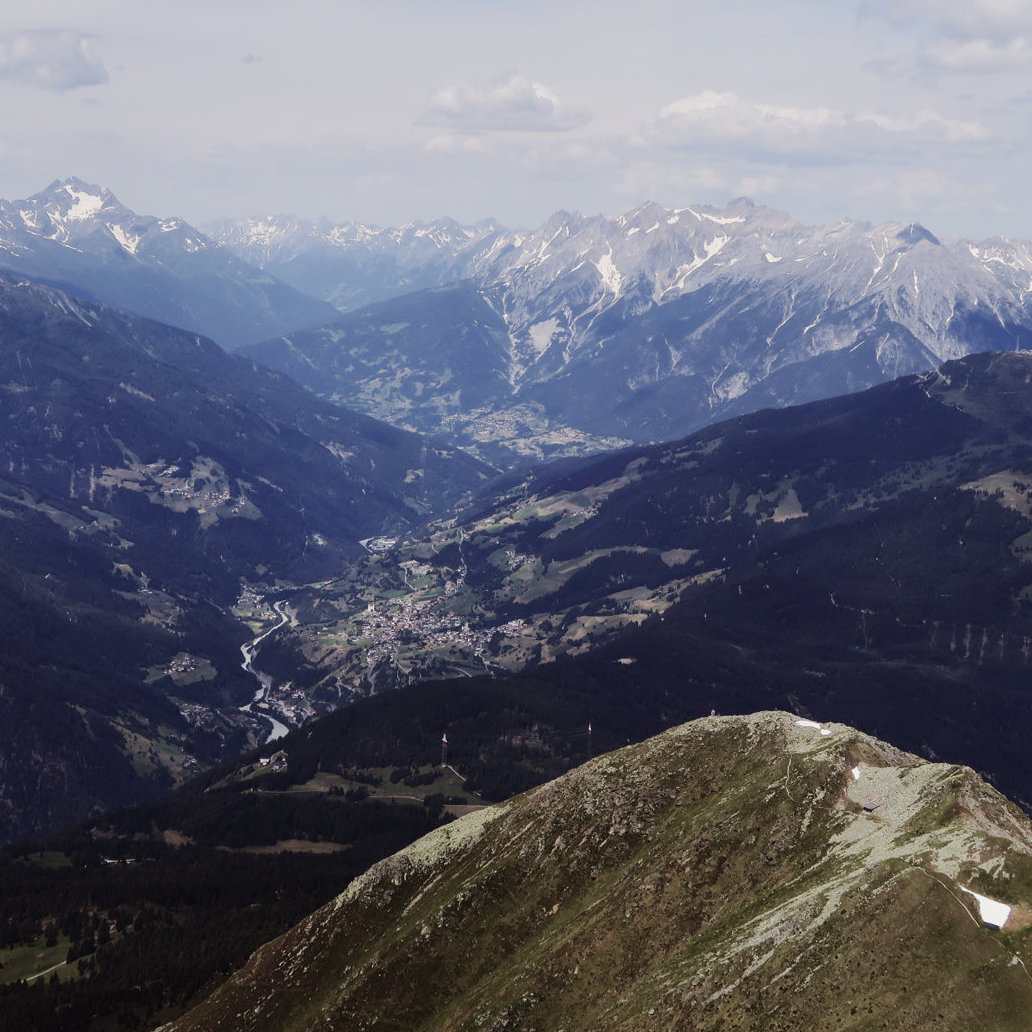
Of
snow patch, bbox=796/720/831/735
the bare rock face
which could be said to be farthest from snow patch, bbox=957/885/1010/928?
snow patch, bbox=796/720/831/735

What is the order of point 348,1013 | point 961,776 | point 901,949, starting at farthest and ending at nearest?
1. point 348,1013
2. point 961,776
3. point 901,949

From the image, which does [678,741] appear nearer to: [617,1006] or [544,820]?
[544,820]

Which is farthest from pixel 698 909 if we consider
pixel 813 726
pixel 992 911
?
pixel 813 726

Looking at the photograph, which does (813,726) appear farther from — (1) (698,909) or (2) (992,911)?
(2) (992,911)

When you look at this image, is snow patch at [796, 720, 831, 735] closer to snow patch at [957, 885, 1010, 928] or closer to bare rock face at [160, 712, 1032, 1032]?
bare rock face at [160, 712, 1032, 1032]

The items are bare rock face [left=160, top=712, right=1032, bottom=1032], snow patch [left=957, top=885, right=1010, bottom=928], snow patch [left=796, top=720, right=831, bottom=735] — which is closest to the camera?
snow patch [left=957, top=885, right=1010, bottom=928]

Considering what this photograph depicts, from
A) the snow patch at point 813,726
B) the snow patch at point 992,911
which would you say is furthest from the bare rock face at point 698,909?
the snow patch at point 813,726

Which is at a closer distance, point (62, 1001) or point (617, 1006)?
point (617, 1006)

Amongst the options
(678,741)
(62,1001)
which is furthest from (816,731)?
(62,1001)
